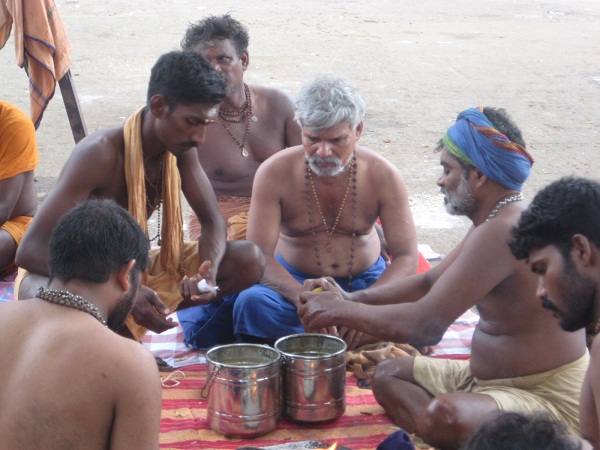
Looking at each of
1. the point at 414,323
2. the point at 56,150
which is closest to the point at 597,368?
the point at 414,323

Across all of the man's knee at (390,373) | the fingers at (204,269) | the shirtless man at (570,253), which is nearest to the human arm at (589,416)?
the shirtless man at (570,253)

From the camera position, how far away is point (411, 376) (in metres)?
4.14

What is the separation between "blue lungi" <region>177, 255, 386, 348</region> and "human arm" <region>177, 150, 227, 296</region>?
0.27 metres

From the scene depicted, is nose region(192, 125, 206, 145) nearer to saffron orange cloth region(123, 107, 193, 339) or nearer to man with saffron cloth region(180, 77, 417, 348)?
saffron orange cloth region(123, 107, 193, 339)

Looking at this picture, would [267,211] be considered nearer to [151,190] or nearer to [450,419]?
[151,190]

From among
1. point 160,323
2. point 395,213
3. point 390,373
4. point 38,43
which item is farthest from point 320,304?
point 38,43

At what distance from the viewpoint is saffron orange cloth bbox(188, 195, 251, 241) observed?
5676 millimetres

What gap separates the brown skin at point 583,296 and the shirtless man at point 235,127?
3.05 meters

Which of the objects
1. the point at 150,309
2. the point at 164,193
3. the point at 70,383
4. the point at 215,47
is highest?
the point at 215,47

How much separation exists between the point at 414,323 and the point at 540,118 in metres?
7.85

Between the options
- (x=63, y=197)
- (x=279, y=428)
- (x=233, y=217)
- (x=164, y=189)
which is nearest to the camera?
(x=279, y=428)

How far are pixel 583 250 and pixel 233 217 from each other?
3249 mm

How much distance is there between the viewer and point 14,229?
583cm

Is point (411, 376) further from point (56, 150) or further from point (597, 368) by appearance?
point (56, 150)
